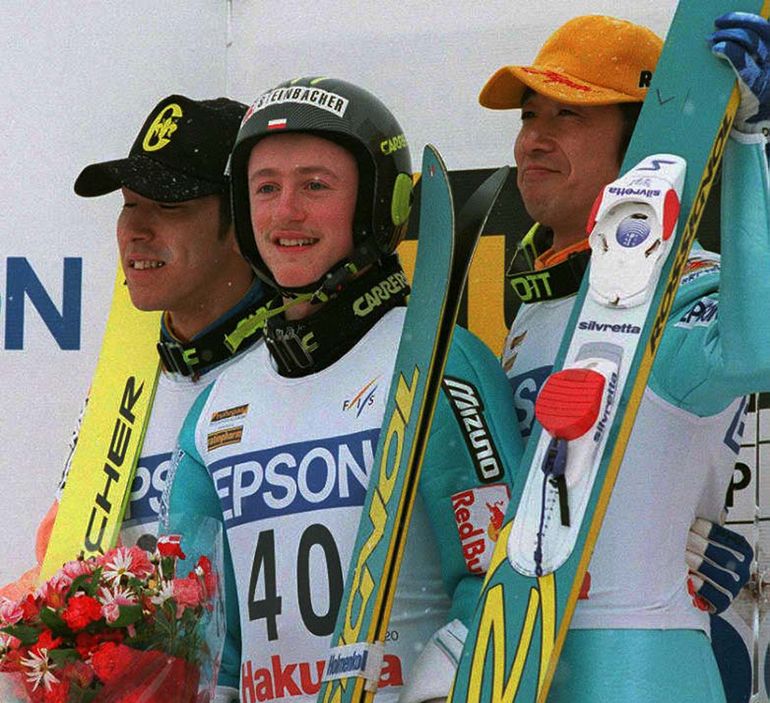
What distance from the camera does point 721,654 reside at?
2887mm

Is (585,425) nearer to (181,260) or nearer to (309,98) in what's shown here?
(309,98)

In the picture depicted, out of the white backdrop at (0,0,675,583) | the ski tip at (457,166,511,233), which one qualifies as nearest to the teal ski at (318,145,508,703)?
the ski tip at (457,166,511,233)

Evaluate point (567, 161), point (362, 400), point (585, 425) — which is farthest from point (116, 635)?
point (567, 161)

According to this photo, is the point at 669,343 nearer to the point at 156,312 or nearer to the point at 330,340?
the point at 330,340

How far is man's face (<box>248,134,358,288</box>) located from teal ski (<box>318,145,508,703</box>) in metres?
0.25

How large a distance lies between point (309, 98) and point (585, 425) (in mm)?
882

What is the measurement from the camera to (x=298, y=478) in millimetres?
2584

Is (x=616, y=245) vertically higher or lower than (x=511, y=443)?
higher

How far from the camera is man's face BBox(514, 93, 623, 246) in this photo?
2.67 meters

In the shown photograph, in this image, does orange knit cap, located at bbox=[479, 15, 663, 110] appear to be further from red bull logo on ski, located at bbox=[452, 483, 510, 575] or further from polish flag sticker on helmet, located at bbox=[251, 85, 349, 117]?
red bull logo on ski, located at bbox=[452, 483, 510, 575]

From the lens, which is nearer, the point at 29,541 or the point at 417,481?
the point at 417,481

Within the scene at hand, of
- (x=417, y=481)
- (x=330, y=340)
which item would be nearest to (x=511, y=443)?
(x=417, y=481)

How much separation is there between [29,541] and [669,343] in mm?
1803

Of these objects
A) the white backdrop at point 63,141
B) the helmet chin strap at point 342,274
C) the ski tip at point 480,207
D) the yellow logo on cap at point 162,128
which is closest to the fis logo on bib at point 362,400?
the helmet chin strap at point 342,274
